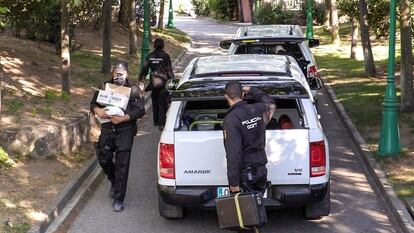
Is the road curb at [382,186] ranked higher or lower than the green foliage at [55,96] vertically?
lower

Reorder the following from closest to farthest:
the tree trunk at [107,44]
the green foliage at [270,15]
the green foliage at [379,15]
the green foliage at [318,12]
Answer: the tree trunk at [107,44], the green foliage at [379,15], the green foliage at [270,15], the green foliage at [318,12]

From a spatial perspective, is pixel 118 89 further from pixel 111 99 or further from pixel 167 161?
pixel 167 161

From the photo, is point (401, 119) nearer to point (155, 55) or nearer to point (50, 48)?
point (155, 55)

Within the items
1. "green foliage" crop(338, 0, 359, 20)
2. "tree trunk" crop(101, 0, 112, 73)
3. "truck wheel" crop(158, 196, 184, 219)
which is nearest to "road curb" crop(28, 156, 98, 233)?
"truck wheel" crop(158, 196, 184, 219)

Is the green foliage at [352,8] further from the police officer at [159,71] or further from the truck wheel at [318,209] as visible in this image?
the truck wheel at [318,209]

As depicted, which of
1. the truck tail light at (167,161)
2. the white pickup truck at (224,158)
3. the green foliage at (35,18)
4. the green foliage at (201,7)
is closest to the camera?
the white pickup truck at (224,158)

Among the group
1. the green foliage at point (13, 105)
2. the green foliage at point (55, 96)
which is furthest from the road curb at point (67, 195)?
the green foliage at point (55, 96)

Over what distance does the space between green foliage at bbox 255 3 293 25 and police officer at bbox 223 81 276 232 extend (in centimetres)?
3345

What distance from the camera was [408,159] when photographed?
9352mm

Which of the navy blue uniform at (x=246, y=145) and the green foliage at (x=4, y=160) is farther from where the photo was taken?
the green foliage at (x=4, y=160)

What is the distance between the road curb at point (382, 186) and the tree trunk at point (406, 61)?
3.70ft

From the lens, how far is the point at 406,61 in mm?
11836

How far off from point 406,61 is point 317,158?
612cm

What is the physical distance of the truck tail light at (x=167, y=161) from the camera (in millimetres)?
6531
